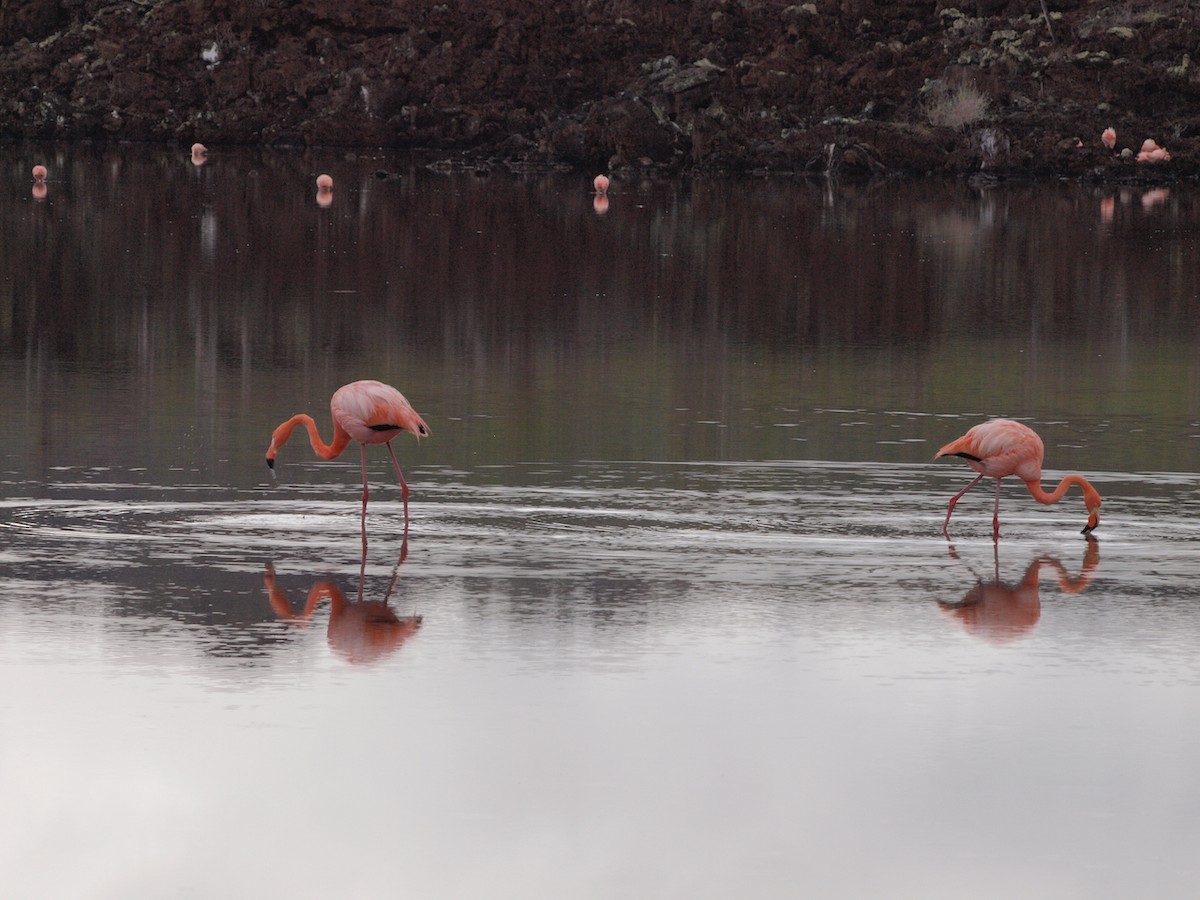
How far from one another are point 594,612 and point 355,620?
98 centimetres

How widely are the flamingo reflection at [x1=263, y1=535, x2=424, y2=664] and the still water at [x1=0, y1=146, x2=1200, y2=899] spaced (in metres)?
0.02

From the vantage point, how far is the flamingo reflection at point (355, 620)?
8.14m

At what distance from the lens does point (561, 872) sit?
5.86 meters

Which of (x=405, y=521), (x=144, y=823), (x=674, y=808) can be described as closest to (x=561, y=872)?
(x=674, y=808)

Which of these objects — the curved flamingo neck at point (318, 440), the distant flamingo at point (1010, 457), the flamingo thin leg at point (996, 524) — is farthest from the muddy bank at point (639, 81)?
the curved flamingo neck at point (318, 440)

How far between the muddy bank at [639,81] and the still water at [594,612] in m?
26.1

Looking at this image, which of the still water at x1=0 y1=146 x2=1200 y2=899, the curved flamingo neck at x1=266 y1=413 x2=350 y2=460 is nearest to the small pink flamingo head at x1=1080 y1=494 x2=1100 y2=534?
the still water at x1=0 y1=146 x2=1200 y2=899

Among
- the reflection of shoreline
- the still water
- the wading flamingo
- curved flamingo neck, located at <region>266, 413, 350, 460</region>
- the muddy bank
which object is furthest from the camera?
the muddy bank

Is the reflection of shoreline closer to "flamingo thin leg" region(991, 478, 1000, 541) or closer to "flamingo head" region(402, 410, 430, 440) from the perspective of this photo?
"flamingo thin leg" region(991, 478, 1000, 541)

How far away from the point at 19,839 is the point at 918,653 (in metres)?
3.62

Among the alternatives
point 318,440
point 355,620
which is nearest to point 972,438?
point 318,440

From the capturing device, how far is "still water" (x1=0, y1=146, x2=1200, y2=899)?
20.0ft

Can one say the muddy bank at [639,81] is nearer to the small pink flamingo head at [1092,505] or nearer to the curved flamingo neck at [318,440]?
the small pink flamingo head at [1092,505]

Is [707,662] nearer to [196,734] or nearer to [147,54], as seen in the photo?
[196,734]
